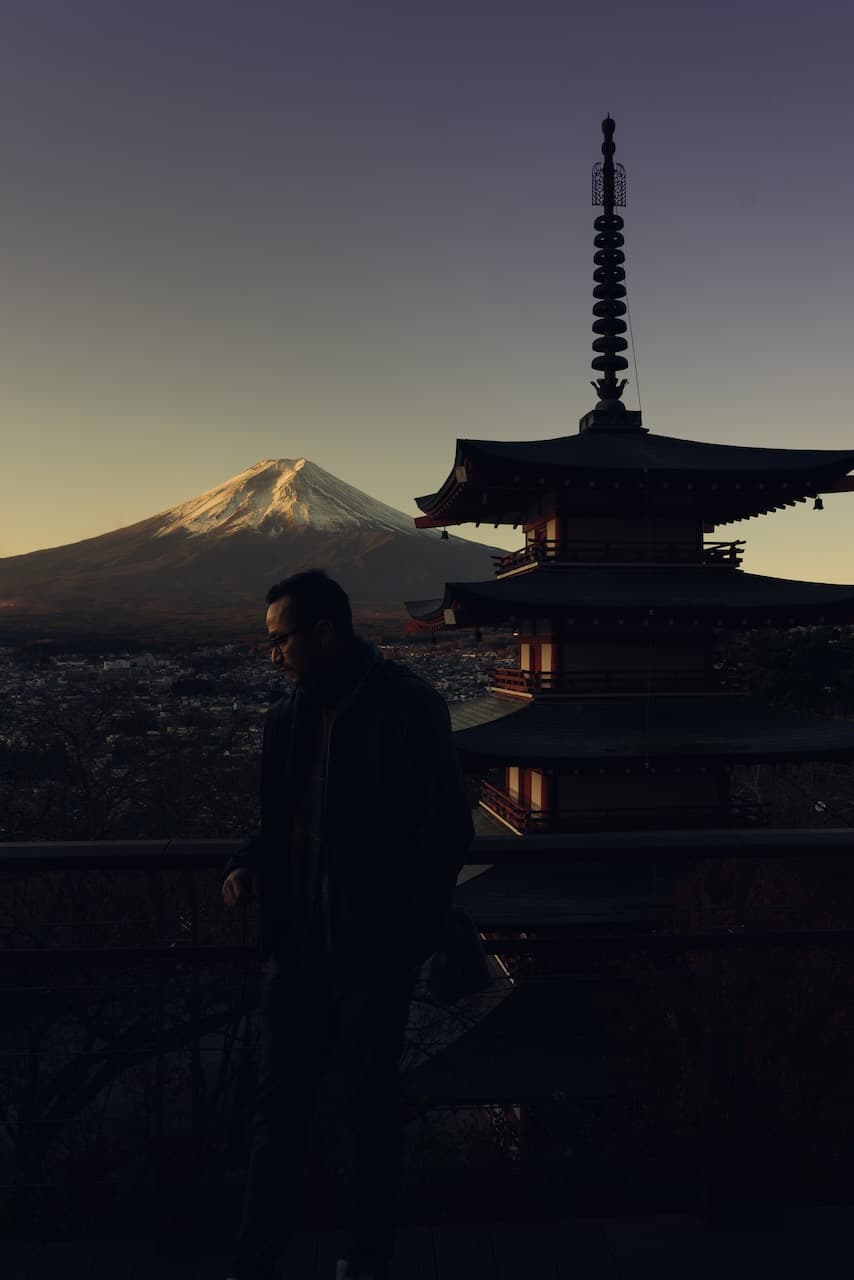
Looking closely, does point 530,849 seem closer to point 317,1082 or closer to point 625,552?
point 317,1082

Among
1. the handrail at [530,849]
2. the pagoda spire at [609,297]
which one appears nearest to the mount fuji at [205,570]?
the pagoda spire at [609,297]

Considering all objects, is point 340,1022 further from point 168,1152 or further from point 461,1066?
point 461,1066

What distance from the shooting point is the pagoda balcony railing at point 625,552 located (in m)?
15.3

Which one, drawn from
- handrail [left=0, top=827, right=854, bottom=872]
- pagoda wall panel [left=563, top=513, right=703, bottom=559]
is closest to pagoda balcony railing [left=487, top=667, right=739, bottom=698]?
pagoda wall panel [left=563, top=513, right=703, bottom=559]

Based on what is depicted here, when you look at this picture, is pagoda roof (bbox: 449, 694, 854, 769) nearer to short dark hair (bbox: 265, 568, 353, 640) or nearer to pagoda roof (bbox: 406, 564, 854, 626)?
pagoda roof (bbox: 406, 564, 854, 626)

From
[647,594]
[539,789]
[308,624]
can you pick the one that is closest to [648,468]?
[647,594]

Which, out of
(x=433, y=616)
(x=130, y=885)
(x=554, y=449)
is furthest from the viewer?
(x=130, y=885)

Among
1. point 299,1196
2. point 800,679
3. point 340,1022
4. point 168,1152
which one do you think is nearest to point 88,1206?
point 168,1152

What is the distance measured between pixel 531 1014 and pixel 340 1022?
11253 mm

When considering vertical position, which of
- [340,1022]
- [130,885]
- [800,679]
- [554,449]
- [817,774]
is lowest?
[817,774]

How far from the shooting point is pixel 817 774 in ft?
169

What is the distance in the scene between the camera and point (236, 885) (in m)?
2.32

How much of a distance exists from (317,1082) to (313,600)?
4.24 feet

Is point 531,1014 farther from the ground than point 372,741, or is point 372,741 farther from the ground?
point 372,741
